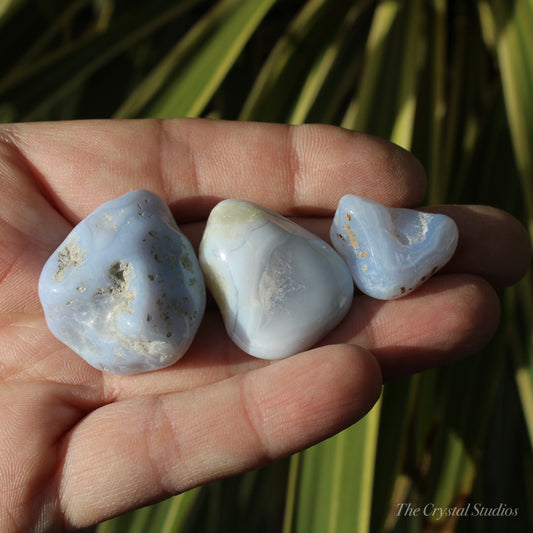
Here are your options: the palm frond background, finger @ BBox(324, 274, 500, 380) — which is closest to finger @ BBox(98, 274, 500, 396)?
finger @ BBox(324, 274, 500, 380)

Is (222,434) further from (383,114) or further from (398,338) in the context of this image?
(383,114)

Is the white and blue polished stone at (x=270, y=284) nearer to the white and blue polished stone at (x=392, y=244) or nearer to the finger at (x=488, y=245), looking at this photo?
the white and blue polished stone at (x=392, y=244)

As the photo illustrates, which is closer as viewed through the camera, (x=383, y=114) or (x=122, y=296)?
(x=122, y=296)

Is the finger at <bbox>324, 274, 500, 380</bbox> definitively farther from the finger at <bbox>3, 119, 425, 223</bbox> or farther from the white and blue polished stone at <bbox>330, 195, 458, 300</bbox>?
the finger at <bbox>3, 119, 425, 223</bbox>

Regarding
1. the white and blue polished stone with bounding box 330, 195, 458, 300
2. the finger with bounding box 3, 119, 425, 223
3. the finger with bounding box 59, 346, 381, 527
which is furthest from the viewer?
the finger with bounding box 3, 119, 425, 223

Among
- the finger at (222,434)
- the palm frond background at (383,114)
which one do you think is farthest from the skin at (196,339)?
the palm frond background at (383,114)

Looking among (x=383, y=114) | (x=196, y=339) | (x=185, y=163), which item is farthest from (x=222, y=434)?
(x=383, y=114)
